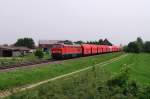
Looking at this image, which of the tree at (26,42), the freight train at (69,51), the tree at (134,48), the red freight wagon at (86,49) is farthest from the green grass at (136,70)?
the tree at (26,42)

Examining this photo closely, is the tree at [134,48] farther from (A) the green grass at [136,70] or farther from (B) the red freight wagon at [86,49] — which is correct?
(A) the green grass at [136,70]

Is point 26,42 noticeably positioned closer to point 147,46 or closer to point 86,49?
point 147,46

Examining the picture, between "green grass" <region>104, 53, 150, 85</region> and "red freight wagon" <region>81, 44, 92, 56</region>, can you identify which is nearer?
"green grass" <region>104, 53, 150, 85</region>

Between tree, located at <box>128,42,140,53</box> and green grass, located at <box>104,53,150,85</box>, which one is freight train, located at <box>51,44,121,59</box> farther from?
tree, located at <box>128,42,140,53</box>

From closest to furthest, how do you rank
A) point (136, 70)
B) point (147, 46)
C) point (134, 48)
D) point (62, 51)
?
point (136, 70) → point (62, 51) → point (134, 48) → point (147, 46)

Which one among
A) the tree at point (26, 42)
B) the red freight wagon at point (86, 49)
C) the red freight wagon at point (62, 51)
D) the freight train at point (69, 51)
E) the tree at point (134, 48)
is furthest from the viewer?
the tree at point (26, 42)

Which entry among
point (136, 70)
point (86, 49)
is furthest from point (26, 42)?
point (136, 70)

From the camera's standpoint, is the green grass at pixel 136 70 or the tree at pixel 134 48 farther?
the tree at pixel 134 48

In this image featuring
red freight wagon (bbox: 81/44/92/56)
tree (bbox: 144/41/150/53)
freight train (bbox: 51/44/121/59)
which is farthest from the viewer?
tree (bbox: 144/41/150/53)

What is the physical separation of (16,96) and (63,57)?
143 ft

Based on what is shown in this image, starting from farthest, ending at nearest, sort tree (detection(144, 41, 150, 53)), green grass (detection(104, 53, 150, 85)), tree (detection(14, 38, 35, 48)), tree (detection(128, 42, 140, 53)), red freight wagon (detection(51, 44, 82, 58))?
tree (detection(14, 38, 35, 48)), tree (detection(144, 41, 150, 53)), tree (detection(128, 42, 140, 53)), red freight wagon (detection(51, 44, 82, 58)), green grass (detection(104, 53, 150, 85))

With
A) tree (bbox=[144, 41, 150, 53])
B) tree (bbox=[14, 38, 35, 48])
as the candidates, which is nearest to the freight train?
tree (bbox=[144, 41, 150, 53])

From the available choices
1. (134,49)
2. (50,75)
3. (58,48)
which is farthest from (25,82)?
(134,49)

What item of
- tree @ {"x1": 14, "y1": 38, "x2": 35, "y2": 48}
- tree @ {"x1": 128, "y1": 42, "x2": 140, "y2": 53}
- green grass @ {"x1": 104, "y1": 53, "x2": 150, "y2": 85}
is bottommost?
green grass @ {"x1": 104, "y1": 53, "x2": 150, "y2": 85}
